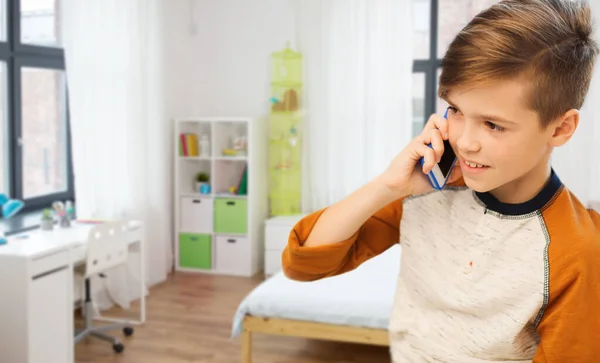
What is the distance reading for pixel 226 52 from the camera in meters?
5.54

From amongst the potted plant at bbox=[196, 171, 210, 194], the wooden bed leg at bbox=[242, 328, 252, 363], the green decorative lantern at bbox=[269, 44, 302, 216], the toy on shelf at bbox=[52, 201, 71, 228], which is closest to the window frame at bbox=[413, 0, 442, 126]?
the green decorative lantern at bbox=[269, 44, 302, 216]

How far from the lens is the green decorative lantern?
17.2 feet

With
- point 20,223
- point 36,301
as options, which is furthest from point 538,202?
point 20,223

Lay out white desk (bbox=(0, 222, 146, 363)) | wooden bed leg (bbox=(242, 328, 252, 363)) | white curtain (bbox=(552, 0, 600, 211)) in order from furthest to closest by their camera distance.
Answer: white curtain (bbox=(552, 0, 600, 211)) < wooden bed leg (bbox=(242, 328, 252, 363)) < white desk (bbox=(0, 222, 146, 363))

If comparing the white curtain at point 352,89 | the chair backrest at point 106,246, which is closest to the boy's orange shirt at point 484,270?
the chair backrest at point 106,246

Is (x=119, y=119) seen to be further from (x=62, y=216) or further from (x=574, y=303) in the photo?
(x=574, y=303)

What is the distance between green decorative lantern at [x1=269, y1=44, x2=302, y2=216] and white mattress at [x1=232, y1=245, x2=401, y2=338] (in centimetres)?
214

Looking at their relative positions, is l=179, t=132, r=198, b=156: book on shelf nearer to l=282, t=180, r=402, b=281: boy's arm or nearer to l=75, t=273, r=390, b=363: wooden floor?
l=75, t=273, r=390, b=363: wooden floor

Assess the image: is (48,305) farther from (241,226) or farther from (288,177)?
(288,177)

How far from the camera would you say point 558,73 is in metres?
0.70

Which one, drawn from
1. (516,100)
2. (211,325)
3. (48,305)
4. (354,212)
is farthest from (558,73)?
(211,325)

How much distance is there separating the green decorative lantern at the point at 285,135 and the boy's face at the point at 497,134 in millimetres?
4506

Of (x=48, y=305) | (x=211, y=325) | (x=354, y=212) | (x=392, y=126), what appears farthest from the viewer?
(x=392, y=126)

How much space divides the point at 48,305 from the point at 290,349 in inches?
50.7
